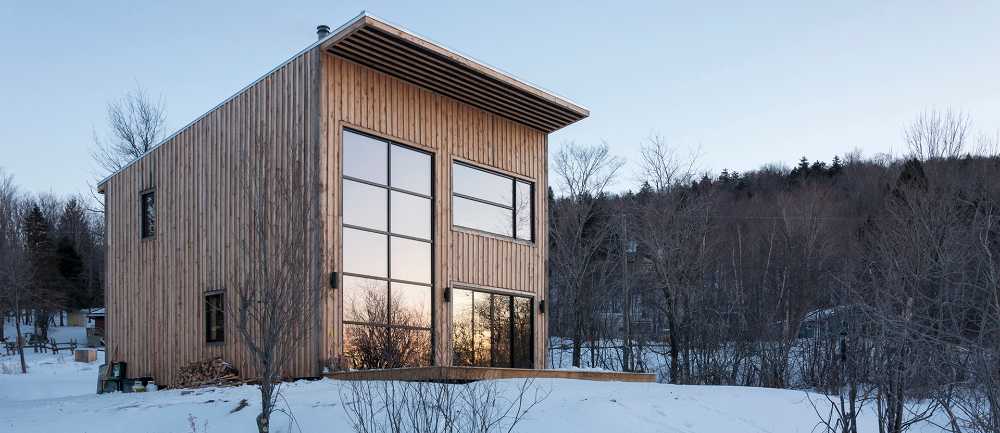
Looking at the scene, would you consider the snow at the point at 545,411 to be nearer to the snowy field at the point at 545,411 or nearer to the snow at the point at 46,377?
the snowy field at the point at 545,411

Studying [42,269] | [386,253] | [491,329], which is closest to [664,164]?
[491,329]

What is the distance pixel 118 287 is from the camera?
53.0 feet

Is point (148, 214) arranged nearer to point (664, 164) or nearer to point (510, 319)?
point (510, 319)

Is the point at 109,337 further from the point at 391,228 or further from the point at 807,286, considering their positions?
the point at 807,286

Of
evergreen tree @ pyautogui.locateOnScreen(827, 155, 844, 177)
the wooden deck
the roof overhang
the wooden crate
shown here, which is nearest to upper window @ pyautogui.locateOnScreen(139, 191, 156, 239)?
the roof overhang

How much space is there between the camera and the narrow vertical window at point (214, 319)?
43.8ft

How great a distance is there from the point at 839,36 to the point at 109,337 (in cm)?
1776

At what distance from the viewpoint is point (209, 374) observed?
1290 centimetres

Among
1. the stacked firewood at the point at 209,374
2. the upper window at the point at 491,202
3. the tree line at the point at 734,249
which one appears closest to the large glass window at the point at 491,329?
the upper window at the point at 491,202

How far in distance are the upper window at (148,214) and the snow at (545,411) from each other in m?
3.31

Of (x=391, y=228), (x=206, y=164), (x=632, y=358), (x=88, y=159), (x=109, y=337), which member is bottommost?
(x=632, y=358)

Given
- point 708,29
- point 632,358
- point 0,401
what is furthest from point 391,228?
point 632,358

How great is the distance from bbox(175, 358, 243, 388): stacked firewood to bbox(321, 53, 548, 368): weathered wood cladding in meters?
1.84

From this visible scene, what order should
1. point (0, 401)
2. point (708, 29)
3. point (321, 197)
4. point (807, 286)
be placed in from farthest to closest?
1. point (807, 286)
2. point (708, 29)
3. point (0, 401)
4. point (321, 197)
